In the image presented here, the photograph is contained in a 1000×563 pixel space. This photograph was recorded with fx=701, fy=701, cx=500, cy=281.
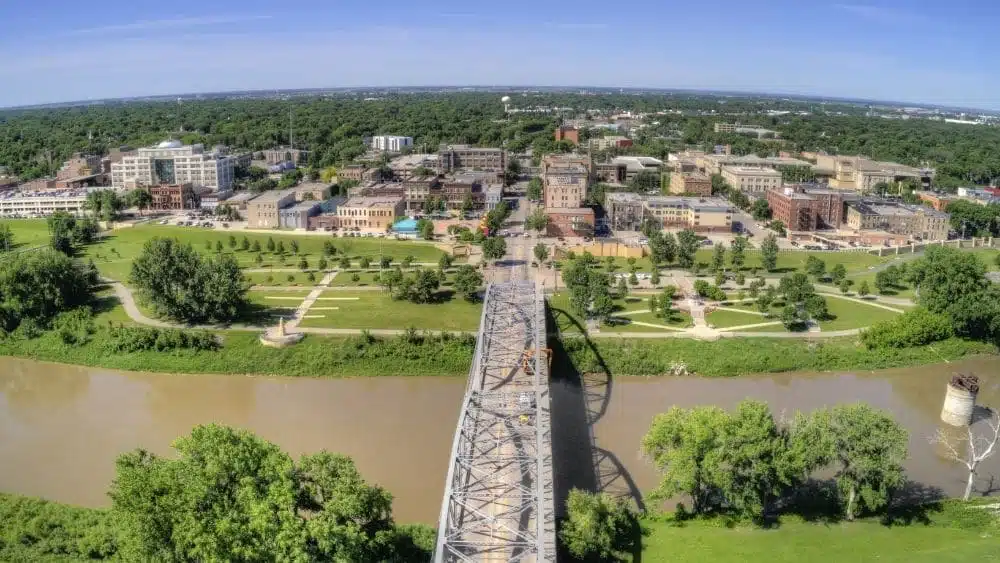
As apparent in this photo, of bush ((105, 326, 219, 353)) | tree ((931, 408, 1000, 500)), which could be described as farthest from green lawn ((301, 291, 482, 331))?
Answer: tree ((931, 408, 1000, 500))

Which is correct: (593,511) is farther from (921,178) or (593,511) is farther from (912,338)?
(921,178)

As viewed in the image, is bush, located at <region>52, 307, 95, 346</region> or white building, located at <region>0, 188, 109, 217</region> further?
white building, located at <region>0, 188, 109, 217</region>

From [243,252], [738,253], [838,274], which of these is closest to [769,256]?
[738,253]

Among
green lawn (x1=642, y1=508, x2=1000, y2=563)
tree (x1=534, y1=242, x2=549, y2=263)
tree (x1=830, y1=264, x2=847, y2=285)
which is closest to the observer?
green lawn (x1=642, y1=508, x2=1000, y2=563)

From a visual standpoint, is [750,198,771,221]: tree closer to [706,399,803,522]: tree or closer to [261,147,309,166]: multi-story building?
[706,399,803,522]: tree

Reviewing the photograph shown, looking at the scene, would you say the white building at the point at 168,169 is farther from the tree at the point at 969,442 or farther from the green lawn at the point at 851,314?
the tree at the point at 969,442

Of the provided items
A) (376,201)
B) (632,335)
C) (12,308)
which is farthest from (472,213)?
(12,308)

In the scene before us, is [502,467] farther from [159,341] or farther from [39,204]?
[39,204]
